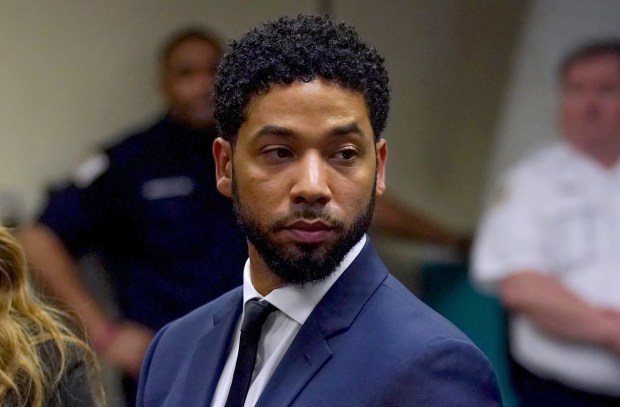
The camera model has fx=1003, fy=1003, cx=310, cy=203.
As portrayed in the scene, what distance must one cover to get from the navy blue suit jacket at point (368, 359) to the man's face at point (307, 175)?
0.05m

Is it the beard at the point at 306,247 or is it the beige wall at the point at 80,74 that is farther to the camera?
the beige wall at the point at 80,74

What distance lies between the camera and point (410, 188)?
8.87 ft

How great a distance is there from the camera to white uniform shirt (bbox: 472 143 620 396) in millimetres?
2168

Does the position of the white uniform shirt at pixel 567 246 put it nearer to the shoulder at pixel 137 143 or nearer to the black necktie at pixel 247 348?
the shoulder at pixel 137 143

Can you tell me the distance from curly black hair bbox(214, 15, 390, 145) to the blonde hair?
1.55 ft

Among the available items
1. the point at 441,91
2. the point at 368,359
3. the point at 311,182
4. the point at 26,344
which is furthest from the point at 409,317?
the point at 441,91

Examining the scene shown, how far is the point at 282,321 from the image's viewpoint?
1084 mm

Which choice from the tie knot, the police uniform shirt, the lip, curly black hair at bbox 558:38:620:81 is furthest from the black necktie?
curly black hair at bbox 558:38:620:81

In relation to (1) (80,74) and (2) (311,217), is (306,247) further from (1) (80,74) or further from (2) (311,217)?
(1) (80,74)

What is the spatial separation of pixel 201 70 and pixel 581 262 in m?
1.00

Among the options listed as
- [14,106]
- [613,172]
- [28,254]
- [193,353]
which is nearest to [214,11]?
[14,106]

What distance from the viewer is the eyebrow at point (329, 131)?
39.0 inches

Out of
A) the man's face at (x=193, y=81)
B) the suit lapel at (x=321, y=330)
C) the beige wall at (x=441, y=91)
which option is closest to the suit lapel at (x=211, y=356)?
the suit lapel at (x=321, y=330)

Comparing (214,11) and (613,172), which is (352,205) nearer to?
(613,172)
